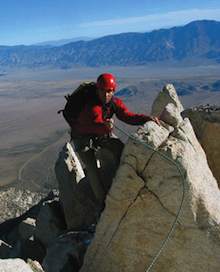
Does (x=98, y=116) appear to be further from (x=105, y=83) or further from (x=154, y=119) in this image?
(x=154, y=119)

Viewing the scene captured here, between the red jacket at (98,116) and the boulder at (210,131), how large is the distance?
2554 mm

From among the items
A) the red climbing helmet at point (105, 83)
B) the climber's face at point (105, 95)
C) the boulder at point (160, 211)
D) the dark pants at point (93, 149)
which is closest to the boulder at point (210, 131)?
the boulder at point (160, 211)

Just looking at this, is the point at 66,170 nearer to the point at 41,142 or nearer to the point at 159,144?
the point at 159,144

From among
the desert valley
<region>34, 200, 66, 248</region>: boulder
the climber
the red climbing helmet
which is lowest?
the desert valley

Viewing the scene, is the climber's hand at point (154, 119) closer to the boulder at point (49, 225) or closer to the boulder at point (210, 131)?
the boulder at point (210, 131)

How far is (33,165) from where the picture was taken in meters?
45.8

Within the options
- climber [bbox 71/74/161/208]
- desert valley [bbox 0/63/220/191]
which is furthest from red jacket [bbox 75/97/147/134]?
desert valley [bbox 0/63/220/191]

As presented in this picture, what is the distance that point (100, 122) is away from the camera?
16.9ft

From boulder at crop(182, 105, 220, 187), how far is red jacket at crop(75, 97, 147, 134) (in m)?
2.55

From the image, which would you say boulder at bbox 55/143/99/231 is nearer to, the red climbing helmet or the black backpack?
the black backpack

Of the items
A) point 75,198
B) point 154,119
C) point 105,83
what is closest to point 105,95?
point 105,83

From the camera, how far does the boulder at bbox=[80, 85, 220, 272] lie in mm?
4629

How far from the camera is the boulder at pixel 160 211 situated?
182 inches

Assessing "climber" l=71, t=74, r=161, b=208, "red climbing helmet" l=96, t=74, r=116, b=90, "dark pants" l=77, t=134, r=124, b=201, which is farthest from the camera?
"dark pants" l=77, t=134, r=124, b=201
